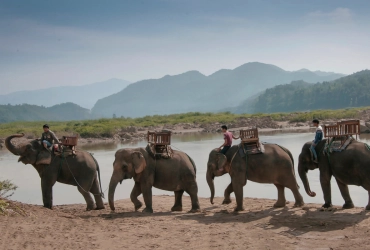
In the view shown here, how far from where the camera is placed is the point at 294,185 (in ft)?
39.5

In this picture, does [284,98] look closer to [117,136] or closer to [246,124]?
[246,124]

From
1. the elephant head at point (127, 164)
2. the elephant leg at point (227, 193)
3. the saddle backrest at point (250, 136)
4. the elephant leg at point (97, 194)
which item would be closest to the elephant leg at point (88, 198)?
the elephant leg at point (97, 194)

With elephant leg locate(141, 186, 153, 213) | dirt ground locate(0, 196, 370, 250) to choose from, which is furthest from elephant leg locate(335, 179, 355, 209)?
elephant leg locate(141, 186, 153, 213)

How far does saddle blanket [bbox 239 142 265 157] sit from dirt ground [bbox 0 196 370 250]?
A: 1299 millimetres

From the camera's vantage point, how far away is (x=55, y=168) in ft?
42.8

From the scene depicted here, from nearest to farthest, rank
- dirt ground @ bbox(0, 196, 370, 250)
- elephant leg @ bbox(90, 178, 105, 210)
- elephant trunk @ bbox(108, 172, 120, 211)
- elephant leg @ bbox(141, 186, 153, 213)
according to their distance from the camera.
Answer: dirt ground @ bbox(0, 196, 370, 250) → elephant trunk @ bbox(108, 172, 120, 211) → elephant leg @ bbox(141, 186, 153, 213) → elephant leg @ bbox(90, 178, 105, 210)

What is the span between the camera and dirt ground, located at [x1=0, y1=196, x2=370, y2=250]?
8656mm

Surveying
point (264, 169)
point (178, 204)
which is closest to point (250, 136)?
point (264, 169)

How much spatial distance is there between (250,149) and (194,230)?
302 cm

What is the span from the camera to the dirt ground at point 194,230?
28.4ft

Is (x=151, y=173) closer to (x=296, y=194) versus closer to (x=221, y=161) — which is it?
(x=221, y=161)

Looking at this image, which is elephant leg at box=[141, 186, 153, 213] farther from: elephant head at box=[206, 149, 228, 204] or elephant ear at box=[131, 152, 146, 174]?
elephant head at box=[206, 149, 228, 204]

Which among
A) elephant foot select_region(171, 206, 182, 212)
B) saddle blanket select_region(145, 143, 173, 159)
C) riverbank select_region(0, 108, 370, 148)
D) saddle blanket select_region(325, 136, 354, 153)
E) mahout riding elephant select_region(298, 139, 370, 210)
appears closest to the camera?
mahout riding elephant select_region(298, 139, 370, 210)

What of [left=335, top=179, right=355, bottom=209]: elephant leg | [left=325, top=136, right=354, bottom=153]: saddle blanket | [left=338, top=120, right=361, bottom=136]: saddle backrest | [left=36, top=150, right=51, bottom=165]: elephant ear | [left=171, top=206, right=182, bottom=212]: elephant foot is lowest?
[left=171, top=206, right=182, bottom=212]: elephant foot
